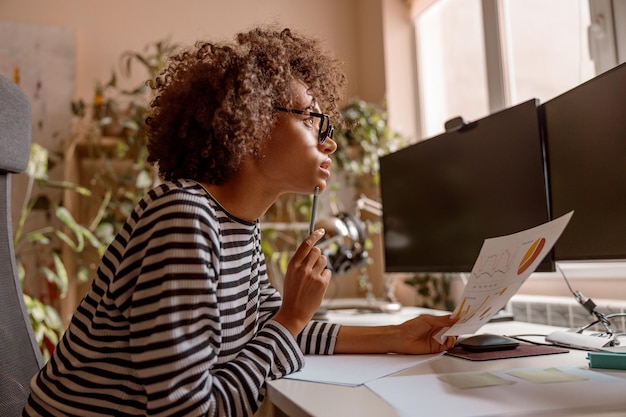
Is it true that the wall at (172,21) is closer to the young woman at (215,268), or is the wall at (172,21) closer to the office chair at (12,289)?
the young woman at (215,268)

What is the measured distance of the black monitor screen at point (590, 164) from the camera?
94cm

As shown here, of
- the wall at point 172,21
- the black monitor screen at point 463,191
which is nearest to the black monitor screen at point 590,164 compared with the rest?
the black monitor screen at point 463,191

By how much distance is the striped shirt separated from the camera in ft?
2.03

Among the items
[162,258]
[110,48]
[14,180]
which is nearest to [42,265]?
[14,180]

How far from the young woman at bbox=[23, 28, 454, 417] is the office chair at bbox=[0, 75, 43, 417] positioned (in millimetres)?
72

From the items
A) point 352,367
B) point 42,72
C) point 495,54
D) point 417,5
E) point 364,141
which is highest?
point 417,5

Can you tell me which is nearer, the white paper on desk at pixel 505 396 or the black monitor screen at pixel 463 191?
the white paper on desk at pixel 505 396

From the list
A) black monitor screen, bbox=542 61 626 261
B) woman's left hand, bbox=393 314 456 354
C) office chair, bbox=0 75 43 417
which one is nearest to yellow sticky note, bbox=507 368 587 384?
woman's left hand, bbox=393 314 456 354

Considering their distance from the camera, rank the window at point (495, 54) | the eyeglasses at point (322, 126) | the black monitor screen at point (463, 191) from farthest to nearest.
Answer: the window at point (495, 54), the black monitor screen at point (463, 191), the eyeglasses at point (322, 126)

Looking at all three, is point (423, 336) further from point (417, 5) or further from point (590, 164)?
point (417, 5)

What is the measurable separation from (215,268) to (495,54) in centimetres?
169

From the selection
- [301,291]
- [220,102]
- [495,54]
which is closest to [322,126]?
[220,102]

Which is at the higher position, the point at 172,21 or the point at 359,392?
the point at 172,21

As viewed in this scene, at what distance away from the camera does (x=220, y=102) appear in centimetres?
86
